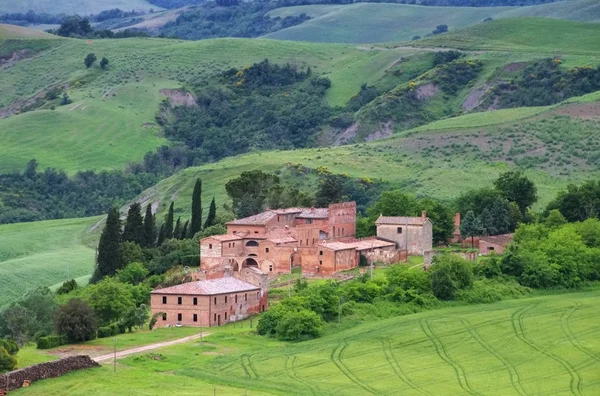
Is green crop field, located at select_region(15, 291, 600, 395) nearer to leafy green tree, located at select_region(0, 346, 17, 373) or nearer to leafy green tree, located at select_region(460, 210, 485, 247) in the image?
leafy green tree, located at select_region(0, 346, 17, 373)

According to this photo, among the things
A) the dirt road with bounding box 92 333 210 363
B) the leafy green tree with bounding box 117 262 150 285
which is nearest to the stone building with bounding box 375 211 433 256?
the leafy green tree with bounding box 117 262 150 285

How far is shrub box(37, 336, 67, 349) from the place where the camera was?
79.4m

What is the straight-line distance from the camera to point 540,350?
8538cm

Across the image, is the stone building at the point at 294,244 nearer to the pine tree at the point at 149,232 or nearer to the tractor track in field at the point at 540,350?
the pine tree at the point at 149,232

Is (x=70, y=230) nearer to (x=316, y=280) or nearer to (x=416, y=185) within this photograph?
(x=416, y=185)

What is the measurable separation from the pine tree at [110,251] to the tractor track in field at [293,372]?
33992 millimetres

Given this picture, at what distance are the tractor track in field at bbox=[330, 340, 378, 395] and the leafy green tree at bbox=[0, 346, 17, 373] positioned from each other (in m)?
16.0

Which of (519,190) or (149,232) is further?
(519,190)

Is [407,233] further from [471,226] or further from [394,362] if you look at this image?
[394,362]

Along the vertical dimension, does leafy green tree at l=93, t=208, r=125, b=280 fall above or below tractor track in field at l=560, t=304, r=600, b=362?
above

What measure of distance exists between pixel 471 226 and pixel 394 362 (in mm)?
35869

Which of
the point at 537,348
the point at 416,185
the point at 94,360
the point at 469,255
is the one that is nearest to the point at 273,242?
the point at 469,255

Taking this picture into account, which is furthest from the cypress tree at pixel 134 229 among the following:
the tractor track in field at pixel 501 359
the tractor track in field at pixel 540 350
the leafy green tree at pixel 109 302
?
the tractor track in field at pixel 501 359

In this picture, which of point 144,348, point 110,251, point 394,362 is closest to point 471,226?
point 110,251
